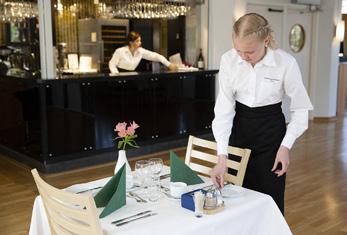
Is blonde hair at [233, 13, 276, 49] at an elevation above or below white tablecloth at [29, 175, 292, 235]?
above

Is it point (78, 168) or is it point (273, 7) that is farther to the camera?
point (273, 7)

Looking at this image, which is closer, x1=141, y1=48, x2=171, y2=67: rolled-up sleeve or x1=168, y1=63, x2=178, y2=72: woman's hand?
x1=168, y1=63, x2=178, y2=72: woman's hand

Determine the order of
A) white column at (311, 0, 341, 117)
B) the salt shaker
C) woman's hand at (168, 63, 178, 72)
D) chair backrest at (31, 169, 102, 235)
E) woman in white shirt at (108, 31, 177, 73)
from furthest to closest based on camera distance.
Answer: white column at (311, 0, 341, 117) → woman in white shirt at (108, 31, 177, 73) → woman's hand at (168, 63, 178, 72) → the salt shaker → chair backrest at (31, 169, 102, 235)

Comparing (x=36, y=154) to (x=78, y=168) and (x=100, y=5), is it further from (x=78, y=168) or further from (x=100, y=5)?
(x=100, y=5)

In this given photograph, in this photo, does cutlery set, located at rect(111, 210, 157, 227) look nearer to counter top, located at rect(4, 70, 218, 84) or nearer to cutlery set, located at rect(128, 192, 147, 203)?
cutlery set, located at rect(128, 192, 147, 203)

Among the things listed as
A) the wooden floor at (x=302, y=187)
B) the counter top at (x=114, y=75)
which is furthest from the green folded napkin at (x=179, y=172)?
the counter top at (x=114, y=75)

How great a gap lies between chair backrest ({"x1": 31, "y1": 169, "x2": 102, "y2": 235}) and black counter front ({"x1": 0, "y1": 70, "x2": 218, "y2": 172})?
10.8 feet

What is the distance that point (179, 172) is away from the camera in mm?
2311

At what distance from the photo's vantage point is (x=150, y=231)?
5.71ft

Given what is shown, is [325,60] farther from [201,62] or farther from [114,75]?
[114,75]

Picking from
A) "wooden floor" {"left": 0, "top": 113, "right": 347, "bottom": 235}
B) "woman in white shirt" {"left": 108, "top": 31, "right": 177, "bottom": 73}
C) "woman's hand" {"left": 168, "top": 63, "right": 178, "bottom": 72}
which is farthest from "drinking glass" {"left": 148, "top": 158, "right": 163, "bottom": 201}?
"woman in white shirt" {"left": 108, "top": 31, "right": 177, "bottom": 73}

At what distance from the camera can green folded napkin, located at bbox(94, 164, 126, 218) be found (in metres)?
1.95

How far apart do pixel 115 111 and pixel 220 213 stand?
4.04 metres

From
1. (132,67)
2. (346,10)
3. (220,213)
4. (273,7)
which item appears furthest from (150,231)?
(346,10)
